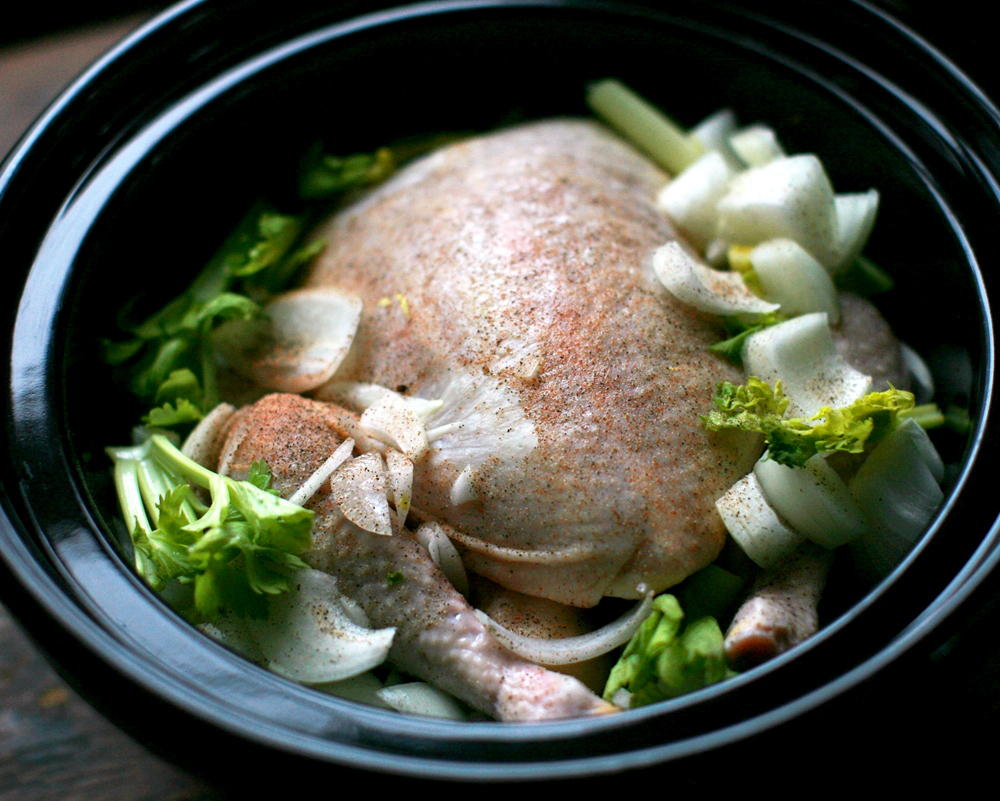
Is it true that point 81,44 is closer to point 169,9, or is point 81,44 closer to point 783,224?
point 169,9

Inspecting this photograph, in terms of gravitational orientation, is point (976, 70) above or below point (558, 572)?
above

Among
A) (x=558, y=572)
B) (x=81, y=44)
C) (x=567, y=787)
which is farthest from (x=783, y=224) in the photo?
(x=81, y=44)

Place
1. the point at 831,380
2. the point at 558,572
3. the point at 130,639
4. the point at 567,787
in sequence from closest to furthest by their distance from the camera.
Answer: the point at 567,787
the point at 130,639
the point at 558,572
the point at 831,380

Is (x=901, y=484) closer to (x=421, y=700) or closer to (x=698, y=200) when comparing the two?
(x=698, y=200)

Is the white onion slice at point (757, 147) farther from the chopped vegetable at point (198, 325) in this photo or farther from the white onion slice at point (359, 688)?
the white onion slice at point (359, 688)

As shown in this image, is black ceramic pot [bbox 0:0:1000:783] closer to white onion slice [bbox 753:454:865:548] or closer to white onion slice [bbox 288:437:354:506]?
white onion slice [bbox 753:454:865:548]

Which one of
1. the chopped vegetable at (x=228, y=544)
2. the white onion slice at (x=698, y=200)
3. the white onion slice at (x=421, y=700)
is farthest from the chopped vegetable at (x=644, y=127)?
the white onion slice at (x=421, y=700)

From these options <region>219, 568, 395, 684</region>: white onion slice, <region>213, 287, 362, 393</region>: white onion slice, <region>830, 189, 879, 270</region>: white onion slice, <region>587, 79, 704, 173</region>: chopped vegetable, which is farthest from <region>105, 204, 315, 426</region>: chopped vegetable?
<region>830, 189, 879, 270</region>: white onion slice
